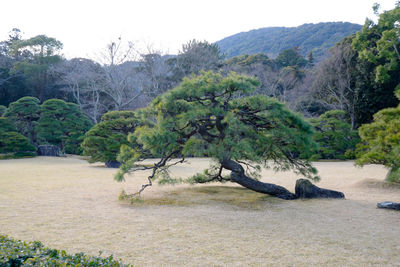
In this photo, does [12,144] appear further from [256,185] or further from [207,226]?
[207,226]

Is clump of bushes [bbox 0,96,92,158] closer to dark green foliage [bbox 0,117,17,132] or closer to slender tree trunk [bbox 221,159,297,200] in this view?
dark green foliage [bbox 0,117,17,132]

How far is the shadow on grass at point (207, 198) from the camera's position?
4.79 metres

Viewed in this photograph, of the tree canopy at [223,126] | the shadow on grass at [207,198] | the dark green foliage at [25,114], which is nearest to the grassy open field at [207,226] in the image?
the shadow on grass at [207,198]

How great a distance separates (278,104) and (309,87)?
17.1 metres

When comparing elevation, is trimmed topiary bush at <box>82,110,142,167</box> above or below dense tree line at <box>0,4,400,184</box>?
below

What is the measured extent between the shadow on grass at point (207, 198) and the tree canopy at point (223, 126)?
0.28m

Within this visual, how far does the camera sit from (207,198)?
17.5 ft

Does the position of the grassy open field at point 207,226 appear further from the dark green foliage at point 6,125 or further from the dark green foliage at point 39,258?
the dark green foliage at point 6,125

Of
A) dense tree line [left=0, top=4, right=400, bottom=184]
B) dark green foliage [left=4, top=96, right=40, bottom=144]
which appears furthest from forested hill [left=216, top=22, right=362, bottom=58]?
dark green foliage [left=4, top=96, right=40, bottom=144]

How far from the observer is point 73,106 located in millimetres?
16312

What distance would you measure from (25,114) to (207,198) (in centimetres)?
1384

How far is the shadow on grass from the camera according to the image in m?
4.79

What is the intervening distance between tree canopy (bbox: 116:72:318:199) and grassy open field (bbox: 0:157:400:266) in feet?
2.09

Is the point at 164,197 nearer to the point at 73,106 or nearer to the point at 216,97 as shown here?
the point at 216,97
